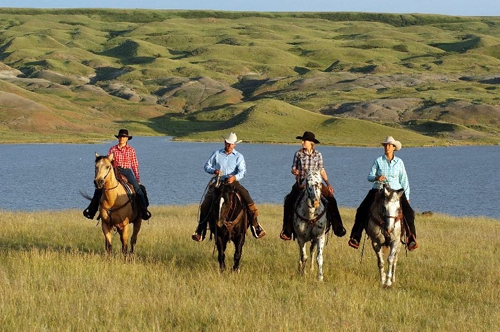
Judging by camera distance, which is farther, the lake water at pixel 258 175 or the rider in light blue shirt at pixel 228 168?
the lake water at pixel 258 175

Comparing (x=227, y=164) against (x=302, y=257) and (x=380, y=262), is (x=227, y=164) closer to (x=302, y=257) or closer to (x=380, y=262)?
(x=302, y=257)

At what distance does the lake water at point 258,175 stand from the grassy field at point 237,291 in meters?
26.9

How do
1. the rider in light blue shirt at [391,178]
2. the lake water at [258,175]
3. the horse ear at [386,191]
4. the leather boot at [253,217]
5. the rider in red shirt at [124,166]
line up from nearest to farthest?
the horse ear at [386,191] → the rider in light blue shirt at [391,178] → the leather boot at [253,217] → the rider in red shirt at [124,166] → the lake water at [258,175]

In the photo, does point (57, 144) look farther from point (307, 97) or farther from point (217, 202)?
point (217, 202)

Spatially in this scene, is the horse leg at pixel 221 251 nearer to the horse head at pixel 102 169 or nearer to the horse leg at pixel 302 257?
the horse leg at pixel 302 257

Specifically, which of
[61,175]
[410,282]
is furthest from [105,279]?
[61,175]

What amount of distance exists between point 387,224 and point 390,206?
34 cm

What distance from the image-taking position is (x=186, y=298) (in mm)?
11289

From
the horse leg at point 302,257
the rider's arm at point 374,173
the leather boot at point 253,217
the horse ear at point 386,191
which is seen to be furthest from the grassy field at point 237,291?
the rider's arm at point 374,173

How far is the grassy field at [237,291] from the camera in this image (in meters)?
10.0

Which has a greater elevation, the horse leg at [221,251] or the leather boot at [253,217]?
the leather boot at [253,217]

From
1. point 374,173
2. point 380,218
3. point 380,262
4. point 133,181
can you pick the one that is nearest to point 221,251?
point 133,181

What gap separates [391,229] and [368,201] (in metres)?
1.11

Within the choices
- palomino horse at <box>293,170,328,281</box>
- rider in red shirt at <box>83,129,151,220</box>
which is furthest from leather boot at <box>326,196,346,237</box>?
rider in red shirt at <box>83,129,151,220</box>
